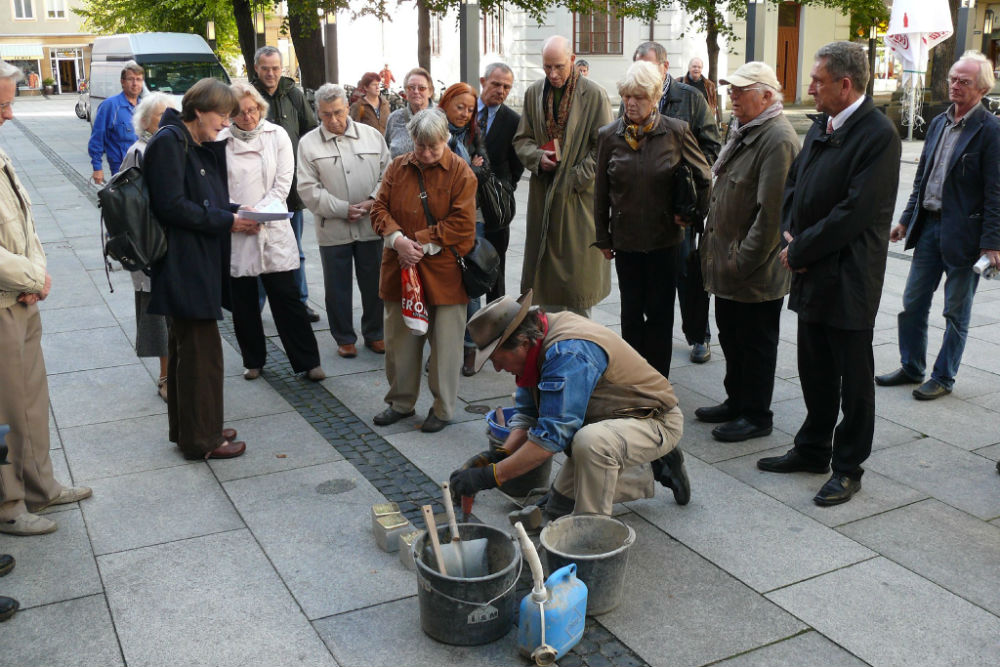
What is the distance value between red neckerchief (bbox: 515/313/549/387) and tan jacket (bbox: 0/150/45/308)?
2.07 m

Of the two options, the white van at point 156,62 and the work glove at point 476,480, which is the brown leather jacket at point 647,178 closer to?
the work glove at point 476,480

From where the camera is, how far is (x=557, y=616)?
3346mm

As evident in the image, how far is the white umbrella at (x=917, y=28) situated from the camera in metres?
15.4

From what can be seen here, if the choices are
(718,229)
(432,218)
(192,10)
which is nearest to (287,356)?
(432,218)

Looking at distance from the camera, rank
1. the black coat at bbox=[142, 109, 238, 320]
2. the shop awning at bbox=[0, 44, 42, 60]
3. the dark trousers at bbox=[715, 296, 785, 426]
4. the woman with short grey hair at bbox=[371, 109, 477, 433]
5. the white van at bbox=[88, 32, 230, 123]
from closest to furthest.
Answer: the black coat at bbox=[142, 109, 238, 320], the dark trousers at bbox=[715, 296, 785, 426], the woman with short grey hair at bbox=[371, 109, 477, 433], the white van at bbox=[88, 32, 230, 123], the shop awning at bbox=[0, 44, 42, 60]

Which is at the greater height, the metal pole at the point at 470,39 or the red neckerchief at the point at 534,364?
the metal pole at the point at 470,39

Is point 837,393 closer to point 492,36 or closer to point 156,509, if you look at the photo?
point 156,509

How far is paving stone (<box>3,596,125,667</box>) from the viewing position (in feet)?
11.2

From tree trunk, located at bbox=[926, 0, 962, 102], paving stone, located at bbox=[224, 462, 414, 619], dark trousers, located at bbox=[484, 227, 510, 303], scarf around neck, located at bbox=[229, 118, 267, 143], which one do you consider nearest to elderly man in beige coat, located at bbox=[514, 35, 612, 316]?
dark trousers, located at bbox=[484, 227, 510, 303]

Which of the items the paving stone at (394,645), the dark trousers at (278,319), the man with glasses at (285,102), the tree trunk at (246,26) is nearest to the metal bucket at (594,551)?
the paving stone at (394,645)

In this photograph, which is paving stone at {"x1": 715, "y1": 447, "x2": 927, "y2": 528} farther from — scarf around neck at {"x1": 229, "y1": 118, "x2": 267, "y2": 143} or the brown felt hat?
scarf around neck at {"x1": 229, "y1": 118, "x2": 267, "y2": 143}

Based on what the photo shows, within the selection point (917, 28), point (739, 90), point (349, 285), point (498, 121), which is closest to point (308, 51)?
point (917, 28)

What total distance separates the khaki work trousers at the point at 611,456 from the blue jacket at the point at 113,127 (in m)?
7.82

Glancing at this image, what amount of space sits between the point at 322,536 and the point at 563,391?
128cm
